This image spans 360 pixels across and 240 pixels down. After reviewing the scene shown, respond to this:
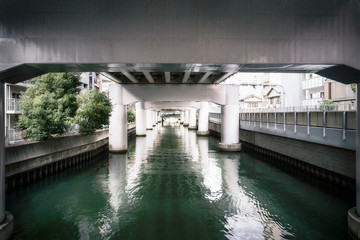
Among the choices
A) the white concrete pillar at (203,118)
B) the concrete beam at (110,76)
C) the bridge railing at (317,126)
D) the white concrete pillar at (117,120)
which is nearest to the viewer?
the bridge railing at (317,126)

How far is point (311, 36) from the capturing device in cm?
680

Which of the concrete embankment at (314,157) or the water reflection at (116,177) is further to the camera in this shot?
the concrete embankment at (314,157)

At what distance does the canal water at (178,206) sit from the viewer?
8.39 m

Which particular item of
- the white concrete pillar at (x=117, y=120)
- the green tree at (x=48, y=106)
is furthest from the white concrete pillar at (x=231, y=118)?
the green tree at (x=48, y=106)

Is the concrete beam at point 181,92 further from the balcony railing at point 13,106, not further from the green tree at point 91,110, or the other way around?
the balcony railing at point 13,106

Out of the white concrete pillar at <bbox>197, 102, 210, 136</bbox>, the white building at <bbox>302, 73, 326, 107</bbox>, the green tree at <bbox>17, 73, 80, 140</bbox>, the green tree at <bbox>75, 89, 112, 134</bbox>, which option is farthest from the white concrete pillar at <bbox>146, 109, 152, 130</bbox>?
the green tree at <bbox>17, 73, 80, 140</bbox>

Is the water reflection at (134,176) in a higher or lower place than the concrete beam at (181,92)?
lower

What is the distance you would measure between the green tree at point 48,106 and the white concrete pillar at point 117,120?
625 cm

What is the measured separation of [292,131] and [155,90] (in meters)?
13.6

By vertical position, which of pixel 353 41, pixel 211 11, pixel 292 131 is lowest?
pixel 292 131

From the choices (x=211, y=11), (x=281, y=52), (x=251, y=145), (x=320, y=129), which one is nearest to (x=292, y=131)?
(x=320, y=129)

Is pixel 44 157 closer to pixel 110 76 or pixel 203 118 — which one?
pixel 110 76

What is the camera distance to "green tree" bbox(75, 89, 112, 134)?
19125 millimetres

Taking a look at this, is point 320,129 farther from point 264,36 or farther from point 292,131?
point 264,36
